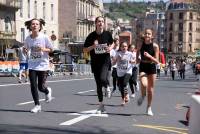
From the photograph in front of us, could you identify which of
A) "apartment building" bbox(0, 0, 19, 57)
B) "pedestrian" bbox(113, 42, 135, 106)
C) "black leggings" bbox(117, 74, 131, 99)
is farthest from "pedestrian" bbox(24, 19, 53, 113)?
"apartment building" bbox(0, 0, 19, 57)

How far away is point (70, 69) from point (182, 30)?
145 meters

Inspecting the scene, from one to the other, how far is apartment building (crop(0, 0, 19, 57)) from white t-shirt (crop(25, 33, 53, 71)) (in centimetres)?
4660

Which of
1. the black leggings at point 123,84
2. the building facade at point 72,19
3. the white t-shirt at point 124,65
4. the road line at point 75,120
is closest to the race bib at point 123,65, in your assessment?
the white t-shirt at point 124,65

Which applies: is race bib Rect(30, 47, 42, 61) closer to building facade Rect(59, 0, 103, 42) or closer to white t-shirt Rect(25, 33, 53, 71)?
white t-shirt Rect(25, 33, 53, 71)

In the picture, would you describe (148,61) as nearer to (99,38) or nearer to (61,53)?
(99,38)

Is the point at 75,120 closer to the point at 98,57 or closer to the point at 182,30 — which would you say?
the point at 98,57

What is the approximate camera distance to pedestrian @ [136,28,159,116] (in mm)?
12461

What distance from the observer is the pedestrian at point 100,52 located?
12.3 meters

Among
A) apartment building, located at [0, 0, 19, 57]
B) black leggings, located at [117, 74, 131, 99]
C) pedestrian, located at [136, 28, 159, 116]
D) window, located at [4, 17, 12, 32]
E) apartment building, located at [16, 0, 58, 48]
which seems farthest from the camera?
apartment building, located at [16, 0, 58, 48]

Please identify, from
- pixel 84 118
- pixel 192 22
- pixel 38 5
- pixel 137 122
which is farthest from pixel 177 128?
pixel 192 22

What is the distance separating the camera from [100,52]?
1238 cm

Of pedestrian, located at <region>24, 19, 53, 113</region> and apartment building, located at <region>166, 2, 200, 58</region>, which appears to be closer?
pedestrian, located at <region>24, 19, 53, 113</region>

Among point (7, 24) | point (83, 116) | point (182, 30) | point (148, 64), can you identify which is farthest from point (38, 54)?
point (182, 30)

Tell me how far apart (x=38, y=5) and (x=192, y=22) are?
124 metres
